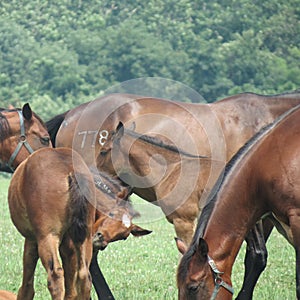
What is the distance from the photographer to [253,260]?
670cm

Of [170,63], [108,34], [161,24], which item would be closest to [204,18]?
[161,24]

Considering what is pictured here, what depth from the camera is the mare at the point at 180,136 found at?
7.19 metres

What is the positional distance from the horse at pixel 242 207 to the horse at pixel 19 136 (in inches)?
85.7

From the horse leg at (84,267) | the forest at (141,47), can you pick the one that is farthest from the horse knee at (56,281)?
the forest at (141,47)

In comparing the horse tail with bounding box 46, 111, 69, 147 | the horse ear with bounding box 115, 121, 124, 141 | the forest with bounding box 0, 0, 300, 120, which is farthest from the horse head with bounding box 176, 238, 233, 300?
the forest with bounding box 0, 0, 300, 120

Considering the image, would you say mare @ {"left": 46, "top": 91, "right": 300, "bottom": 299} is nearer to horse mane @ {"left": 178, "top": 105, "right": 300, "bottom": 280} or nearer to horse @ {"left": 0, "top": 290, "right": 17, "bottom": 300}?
horse @ {"left": 0, "top": 290, "right": 17, "bottom": 300}

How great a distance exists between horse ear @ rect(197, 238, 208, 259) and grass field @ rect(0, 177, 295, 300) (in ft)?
6.30

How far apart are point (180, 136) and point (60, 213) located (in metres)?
2.53

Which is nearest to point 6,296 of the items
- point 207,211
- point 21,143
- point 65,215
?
point 65,215

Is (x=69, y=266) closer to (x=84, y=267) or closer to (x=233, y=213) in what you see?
(x=84, y=267)

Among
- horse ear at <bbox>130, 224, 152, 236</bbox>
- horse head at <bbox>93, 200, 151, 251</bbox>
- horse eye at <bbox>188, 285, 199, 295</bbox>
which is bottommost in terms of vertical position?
horse ear at <bbox>130, 224, 152, 236</bbox>

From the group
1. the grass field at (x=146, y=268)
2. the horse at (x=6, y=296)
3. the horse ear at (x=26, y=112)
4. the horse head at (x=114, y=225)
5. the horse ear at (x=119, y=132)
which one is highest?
the horse ear at (x=26, y=112)

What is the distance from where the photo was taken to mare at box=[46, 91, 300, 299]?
23.6 feet

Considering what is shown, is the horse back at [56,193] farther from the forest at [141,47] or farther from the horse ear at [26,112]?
the forest at [141,47]
